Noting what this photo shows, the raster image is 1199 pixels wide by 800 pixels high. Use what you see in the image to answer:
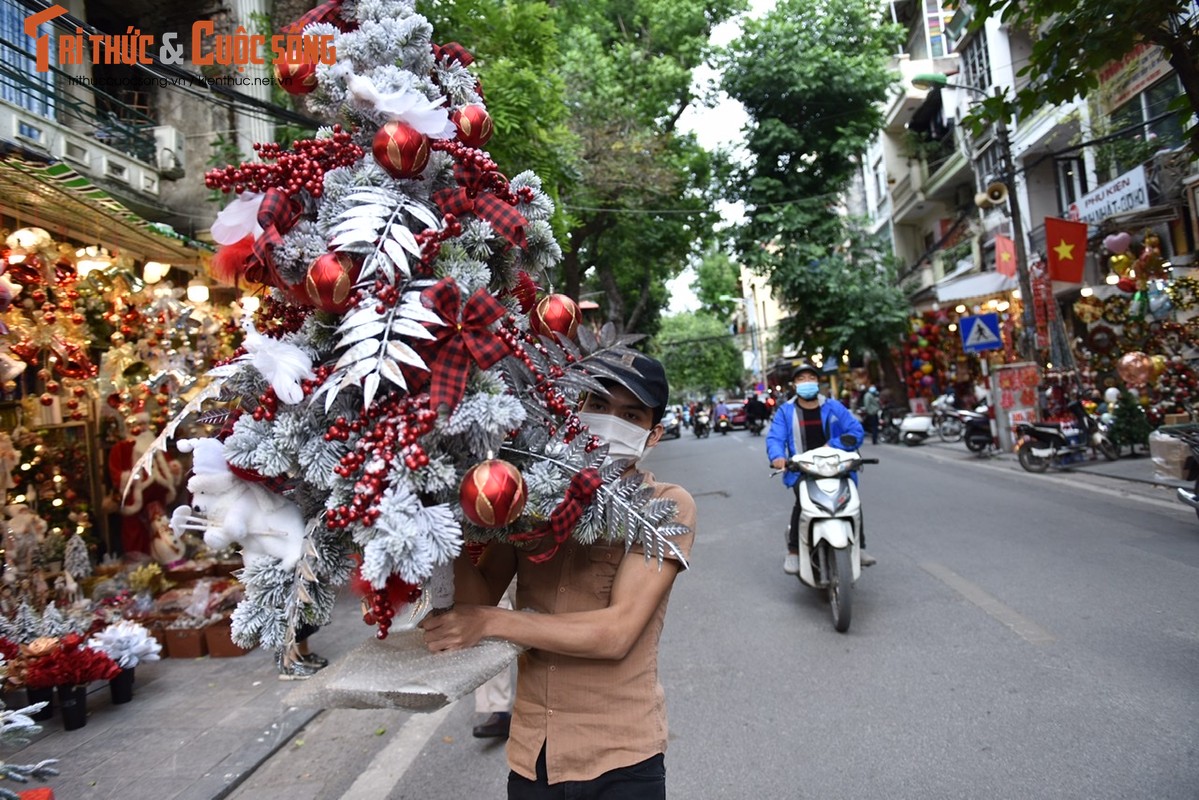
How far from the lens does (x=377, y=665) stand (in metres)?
1.46

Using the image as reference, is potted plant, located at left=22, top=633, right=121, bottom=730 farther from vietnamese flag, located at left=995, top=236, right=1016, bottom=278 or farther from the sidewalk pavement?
vietnamese flag, located at left=995, top=236, right=1016, bottom=278

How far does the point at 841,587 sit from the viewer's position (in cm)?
491

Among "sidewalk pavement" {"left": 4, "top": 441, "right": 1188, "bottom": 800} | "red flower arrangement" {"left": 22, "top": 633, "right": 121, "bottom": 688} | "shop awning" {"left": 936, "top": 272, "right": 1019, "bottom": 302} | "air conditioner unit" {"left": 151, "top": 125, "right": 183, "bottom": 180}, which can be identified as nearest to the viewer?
"sidewalk pavement" {"left": 4, "top": 441, "right": 1188, "bottom": 800}

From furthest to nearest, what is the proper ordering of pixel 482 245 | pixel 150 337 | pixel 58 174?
1. pixel 150 337
2. pixel 58 174
3. pixel 482 245

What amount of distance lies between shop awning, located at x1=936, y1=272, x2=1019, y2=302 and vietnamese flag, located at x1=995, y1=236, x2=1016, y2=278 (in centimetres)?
76

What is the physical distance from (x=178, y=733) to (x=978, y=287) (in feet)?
59.5

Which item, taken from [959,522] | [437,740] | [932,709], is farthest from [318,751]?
[959,522]

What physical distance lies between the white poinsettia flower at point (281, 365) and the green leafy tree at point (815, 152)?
19578mm

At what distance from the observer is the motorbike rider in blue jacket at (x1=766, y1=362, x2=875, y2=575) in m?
5.67

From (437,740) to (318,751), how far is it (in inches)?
25.0

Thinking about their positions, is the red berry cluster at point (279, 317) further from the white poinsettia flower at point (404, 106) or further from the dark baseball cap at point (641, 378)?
the dark baseball cap at point (641, 378)

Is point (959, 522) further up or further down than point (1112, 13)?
further down

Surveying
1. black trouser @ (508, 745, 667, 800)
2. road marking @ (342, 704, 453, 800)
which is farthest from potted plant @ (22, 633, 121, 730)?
black trouser @ (508, 745, 667, 800)

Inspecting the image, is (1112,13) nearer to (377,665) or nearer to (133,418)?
(377,665)
